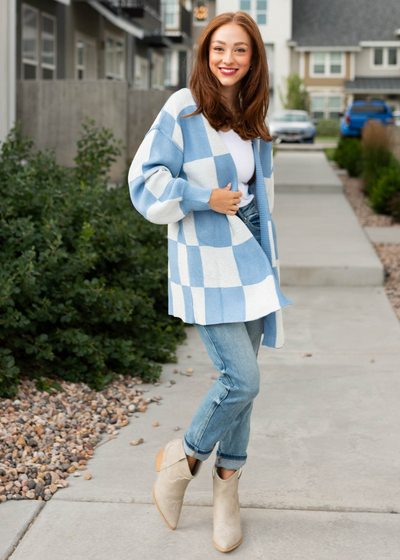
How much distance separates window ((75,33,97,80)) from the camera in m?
16.0

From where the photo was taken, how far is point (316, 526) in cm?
278

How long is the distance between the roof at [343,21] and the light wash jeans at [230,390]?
45367 millimetres

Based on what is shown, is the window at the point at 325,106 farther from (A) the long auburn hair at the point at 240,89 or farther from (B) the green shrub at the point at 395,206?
(A) the long auburn hair at the point at 240,89

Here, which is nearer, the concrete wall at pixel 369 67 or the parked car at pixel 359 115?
the parked car at pixel 359 115

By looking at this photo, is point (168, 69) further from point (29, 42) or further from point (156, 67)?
point (29, 42)

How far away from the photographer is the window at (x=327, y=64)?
46000 mm

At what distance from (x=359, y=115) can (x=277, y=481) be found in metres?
27.0

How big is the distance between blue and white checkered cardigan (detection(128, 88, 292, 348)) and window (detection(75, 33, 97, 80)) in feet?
46.0

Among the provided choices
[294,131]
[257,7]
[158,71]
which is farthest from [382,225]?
[257,7]

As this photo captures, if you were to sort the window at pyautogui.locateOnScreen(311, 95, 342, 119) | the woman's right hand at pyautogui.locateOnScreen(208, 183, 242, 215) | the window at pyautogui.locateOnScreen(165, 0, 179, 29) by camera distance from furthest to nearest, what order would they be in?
the window at pyautogui.locateOnScreen(311, 95, 342, 119)
the window at pyautogui.locateOnScreen(165, 0, 179, 29)
the woman's right hand at pyautogui.locateOnScreen(208, 183, 242, 215)

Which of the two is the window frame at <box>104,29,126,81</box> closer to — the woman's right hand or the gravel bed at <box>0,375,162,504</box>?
the gravel bed at <box>0,375,162,504</box>

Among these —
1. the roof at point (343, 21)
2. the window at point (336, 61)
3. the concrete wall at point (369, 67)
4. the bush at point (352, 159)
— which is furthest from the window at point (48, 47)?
the concrete wall at point (369, 67)

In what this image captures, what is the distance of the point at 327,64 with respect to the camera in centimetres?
4634

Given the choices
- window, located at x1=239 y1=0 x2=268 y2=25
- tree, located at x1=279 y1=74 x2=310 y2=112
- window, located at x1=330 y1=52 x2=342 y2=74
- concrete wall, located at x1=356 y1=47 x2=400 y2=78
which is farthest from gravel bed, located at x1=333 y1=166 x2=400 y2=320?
concrete wall, located at x1=356 y1=47 x2=400 y2=78
